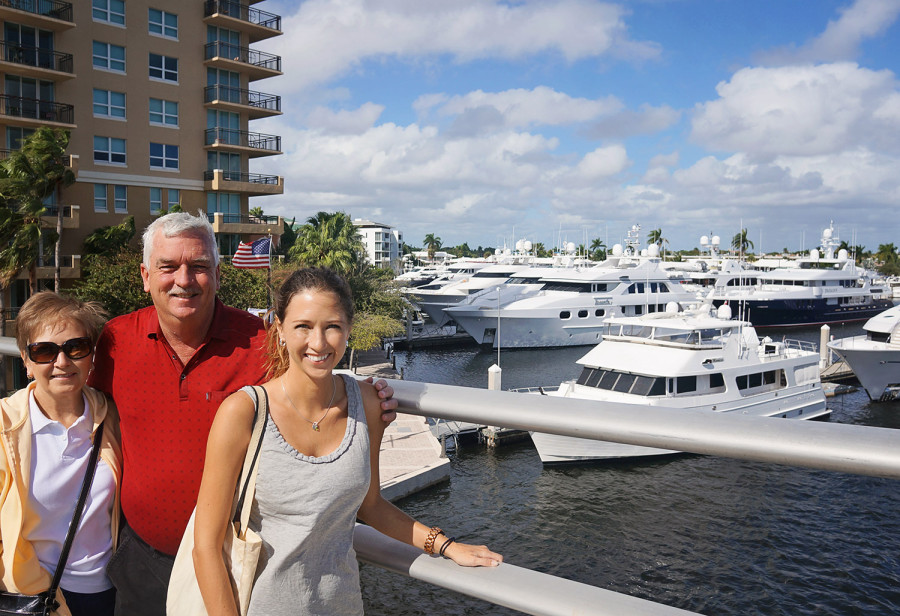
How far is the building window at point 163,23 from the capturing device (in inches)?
1247

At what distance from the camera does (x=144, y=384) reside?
2322 mm

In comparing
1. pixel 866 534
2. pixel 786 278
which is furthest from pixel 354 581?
pixel 786 278

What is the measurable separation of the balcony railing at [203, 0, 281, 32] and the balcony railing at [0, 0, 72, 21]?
6.47m

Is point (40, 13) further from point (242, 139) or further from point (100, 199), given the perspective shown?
point (242, 139)

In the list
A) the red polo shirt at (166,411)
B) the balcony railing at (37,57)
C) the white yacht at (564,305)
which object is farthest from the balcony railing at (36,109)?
the red polo shirt at (166,411)

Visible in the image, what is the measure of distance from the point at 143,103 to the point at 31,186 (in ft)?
29.2

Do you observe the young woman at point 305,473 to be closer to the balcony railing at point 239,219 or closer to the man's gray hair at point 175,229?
the man's gray hair at point 175,229

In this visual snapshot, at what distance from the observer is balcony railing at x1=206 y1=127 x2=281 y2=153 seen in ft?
111

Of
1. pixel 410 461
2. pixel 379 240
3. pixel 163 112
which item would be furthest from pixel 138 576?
pixel 379 240

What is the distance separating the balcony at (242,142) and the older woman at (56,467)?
33.9 meters

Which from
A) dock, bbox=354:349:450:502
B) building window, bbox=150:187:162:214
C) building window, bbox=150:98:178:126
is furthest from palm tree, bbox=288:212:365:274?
dock, bbox=354:349:450:502

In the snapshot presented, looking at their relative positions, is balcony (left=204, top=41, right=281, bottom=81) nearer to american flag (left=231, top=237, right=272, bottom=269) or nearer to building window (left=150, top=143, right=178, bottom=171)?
building window (left=150, top=143, right=178, bottom=171)

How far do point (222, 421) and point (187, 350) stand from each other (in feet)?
2.72

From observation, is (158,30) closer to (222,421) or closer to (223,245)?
(223,245)
